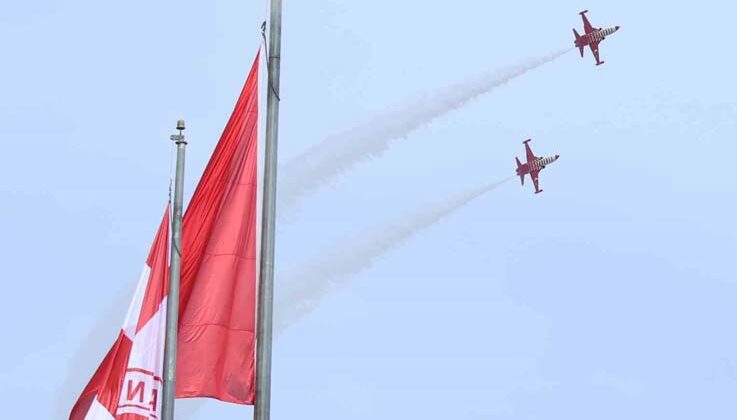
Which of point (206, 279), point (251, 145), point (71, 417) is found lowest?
point (71, 417)

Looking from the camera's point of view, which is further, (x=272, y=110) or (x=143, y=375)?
(x=143, y=375)

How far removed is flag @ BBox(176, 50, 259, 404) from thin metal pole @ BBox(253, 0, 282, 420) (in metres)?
1.06

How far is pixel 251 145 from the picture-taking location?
120 ft

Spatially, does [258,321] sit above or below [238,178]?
below

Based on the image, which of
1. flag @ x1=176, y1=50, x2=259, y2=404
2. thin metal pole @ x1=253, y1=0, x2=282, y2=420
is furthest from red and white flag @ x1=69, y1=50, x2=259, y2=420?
thin metal pole @ x1=253, y1=0, x2=282, y2=420

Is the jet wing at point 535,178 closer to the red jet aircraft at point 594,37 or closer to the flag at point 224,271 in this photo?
the red jet aircraft at point 594,37

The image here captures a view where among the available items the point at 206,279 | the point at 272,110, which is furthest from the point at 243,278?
the point at 272,110

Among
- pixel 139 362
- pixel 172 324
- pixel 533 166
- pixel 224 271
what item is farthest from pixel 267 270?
pixel 533 166

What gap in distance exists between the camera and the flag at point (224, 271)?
3531cm

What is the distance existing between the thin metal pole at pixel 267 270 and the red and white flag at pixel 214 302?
109 centimetres

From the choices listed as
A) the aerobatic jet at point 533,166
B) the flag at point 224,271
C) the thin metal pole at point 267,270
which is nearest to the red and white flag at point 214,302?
the flag at point 224,271

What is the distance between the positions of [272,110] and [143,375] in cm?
709

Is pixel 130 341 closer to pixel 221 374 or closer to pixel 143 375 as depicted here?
pixel 143 375

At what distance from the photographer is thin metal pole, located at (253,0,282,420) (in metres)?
33.7
